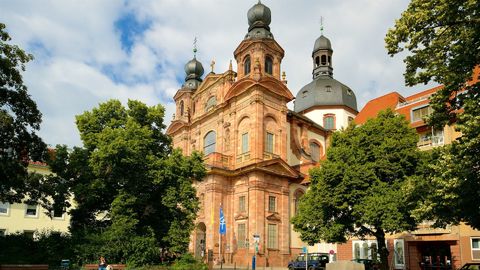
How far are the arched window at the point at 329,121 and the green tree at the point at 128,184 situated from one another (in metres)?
34.6

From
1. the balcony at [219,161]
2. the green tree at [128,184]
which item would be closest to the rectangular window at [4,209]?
the balcony at [219,161]

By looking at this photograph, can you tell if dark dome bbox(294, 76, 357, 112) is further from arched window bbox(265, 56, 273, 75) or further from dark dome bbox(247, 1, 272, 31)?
dark dome bbox(247, 1, 272, 31)

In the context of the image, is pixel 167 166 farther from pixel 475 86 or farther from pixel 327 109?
pixel 327 109

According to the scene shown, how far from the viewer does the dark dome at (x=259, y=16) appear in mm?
48375

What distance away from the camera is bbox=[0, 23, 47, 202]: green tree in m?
20.8

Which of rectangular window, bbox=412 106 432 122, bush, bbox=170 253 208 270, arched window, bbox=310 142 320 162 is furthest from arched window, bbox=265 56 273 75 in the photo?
bush, bbox=170 253 208 270

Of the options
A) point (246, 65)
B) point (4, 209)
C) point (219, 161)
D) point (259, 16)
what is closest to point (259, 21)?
point (259, 16)

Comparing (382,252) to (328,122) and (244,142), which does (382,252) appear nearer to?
(244,142)

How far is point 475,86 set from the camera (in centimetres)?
1505

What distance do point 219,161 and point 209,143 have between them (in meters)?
6.58

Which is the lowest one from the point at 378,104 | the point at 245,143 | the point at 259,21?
the point at 245,143

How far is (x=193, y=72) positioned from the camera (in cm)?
6041

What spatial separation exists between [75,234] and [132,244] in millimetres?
3962

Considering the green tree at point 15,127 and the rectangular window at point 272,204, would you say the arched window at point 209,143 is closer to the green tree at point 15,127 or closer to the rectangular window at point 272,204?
the rectangular window at point 272,204
